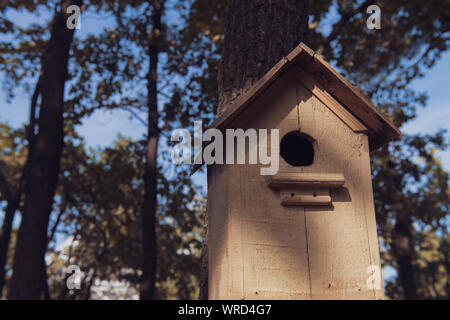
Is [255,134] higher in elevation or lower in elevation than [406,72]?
lower

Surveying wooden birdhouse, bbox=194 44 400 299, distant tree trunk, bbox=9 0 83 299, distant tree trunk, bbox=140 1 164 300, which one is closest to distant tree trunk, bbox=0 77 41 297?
distant tree trunk, bbox=140 1 164 300

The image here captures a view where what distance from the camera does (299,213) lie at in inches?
97.0

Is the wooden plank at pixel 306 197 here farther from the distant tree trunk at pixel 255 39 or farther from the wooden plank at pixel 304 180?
the distant tree trunk at pixel 255 39

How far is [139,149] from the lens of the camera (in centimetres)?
1177

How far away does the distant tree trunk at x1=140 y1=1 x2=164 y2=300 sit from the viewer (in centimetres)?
860

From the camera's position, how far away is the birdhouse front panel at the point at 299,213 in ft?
7.64

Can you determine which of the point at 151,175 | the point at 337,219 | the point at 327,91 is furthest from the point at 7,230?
the point at 337,219

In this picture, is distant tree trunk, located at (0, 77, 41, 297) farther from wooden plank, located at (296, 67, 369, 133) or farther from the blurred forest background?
wooden plank, located at (296, 67, 369, 133)

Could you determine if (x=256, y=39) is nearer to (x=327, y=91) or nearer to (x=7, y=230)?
(x=327, y=91)

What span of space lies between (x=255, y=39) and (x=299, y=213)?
1.53m

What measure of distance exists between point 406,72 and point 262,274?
10442 millimetres

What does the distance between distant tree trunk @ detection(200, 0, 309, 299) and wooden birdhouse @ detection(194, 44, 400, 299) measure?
61cm
